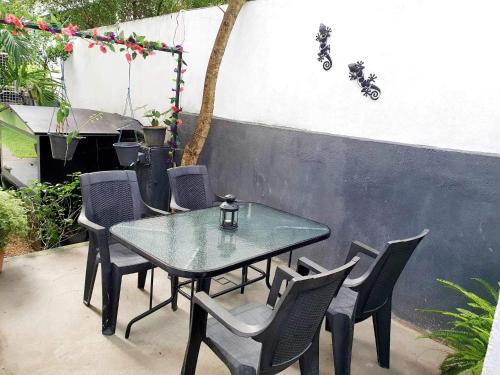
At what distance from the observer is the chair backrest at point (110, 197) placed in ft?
9.44

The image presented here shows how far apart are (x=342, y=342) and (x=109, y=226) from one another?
6.36 ft

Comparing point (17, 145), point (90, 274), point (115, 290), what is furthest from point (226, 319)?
point (17, 145)

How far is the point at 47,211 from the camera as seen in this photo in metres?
4.05

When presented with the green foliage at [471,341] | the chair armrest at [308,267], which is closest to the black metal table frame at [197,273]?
the chair armrest at [308,267]

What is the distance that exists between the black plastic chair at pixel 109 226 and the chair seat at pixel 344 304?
51.3 inches

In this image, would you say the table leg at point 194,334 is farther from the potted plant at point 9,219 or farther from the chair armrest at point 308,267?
the potted plant at point 9,219

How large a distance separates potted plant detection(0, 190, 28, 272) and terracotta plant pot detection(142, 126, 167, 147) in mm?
1695

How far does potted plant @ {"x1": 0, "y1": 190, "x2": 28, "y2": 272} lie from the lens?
3.18 meters

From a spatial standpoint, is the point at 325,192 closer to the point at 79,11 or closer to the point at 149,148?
the point at 149,148

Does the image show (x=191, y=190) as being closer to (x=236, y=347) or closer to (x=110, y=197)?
(x=110, y=197)

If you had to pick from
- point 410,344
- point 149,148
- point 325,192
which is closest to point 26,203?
point 149,148

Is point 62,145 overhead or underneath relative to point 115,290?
overhead

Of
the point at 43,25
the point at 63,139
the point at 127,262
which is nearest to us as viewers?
the point at 127,262

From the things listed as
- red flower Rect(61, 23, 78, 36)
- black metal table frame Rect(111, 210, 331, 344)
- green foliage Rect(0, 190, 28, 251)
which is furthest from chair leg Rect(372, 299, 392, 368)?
red flower Rect(61, 23, 78, 36)
